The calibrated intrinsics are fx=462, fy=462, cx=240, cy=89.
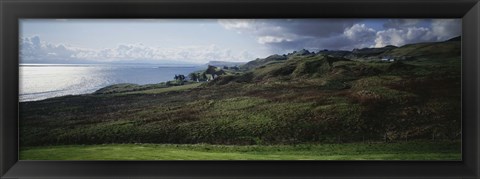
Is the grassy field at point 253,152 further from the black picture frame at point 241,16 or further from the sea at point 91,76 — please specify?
the sea at point 91,76

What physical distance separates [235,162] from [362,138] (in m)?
0.64

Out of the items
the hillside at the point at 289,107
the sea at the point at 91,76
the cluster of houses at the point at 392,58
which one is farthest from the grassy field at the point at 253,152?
the cluster of houses at the point at 392,58

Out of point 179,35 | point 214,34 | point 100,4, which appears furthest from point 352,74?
point 100,4

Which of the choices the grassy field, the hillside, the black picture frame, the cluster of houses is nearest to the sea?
the hillside

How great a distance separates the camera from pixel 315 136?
2.29 meters

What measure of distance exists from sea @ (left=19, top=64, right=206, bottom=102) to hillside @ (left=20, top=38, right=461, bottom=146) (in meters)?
0.04

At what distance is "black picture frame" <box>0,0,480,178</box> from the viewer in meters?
2.17

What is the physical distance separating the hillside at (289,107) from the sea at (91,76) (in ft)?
0.13

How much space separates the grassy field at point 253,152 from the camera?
7.46ft

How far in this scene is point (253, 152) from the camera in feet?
7.49

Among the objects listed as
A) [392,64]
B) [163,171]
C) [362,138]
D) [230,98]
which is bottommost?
[163,171]

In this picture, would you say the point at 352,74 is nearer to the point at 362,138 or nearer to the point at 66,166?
the point at 362,138

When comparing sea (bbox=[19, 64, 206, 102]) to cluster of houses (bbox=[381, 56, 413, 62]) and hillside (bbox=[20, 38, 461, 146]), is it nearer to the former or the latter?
Answer: hillside (bbox=[20, 38, 461, 146])

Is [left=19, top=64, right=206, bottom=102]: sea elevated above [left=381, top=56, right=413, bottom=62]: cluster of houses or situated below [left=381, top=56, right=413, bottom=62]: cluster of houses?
below
